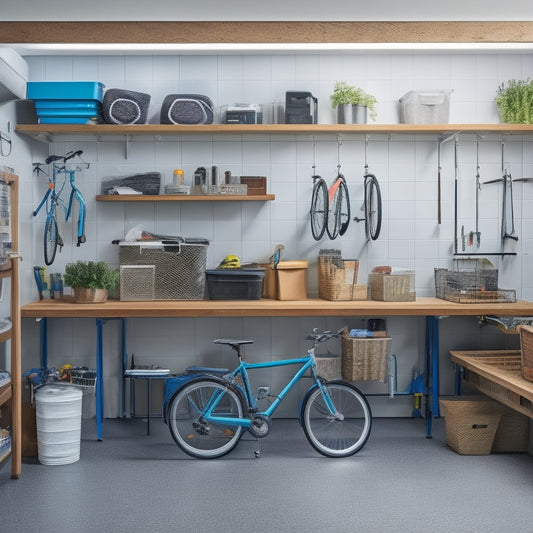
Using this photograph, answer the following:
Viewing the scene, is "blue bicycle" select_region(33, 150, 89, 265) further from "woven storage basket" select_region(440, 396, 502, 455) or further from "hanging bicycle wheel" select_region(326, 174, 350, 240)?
"woven storage basket" select_region(440, 396, 502, 455)

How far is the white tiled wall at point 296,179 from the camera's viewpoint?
622 centimetres

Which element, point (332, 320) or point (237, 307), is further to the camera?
point (332, 320)

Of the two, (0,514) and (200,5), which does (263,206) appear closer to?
(200,5)

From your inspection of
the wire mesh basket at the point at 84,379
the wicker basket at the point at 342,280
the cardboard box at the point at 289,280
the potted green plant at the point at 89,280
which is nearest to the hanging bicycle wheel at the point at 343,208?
the wicker basket at the point at 342,280

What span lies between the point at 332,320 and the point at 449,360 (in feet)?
3.56

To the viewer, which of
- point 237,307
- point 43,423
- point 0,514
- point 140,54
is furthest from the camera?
point 140,54

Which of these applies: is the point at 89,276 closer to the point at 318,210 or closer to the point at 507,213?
the point at 318,210

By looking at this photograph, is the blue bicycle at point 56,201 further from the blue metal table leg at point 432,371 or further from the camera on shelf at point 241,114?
the blue metal table leg at point 432,371

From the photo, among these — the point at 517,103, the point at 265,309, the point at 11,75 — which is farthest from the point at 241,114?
the point at 517,103

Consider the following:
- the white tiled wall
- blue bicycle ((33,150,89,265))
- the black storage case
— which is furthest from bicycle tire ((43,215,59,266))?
the black storage case

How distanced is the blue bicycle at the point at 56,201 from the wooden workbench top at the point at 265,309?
654mm

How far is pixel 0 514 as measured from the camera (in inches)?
159

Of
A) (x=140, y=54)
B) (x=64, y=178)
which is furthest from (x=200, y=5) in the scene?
(x=64, y=178)

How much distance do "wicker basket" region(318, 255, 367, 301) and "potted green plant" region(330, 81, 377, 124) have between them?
→ 45.7 inches
